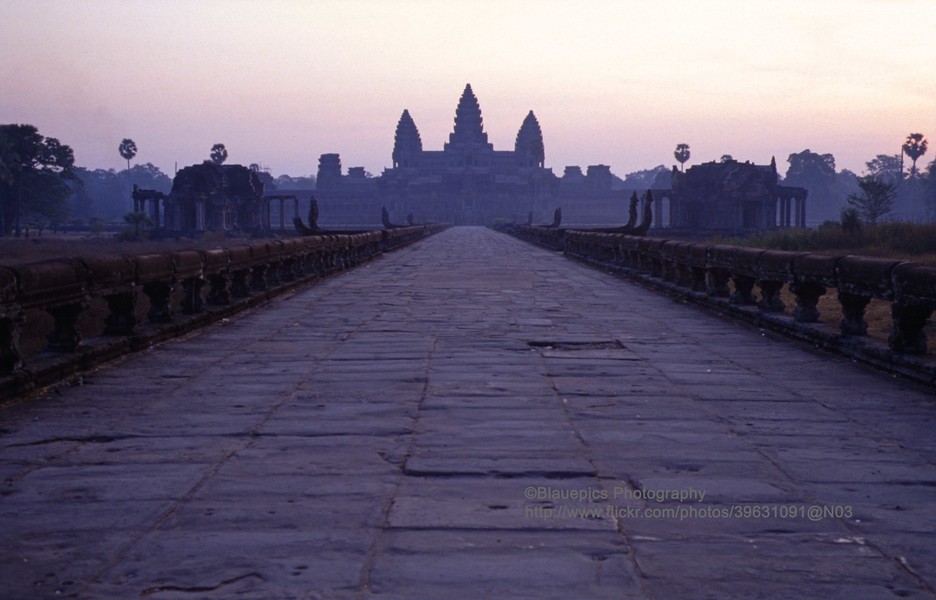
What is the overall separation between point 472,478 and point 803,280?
272 inches

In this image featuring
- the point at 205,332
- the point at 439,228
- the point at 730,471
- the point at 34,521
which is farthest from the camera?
the point at 439,228

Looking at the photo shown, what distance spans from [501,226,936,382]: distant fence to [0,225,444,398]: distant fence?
21.0ft

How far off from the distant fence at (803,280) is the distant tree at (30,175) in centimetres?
7859

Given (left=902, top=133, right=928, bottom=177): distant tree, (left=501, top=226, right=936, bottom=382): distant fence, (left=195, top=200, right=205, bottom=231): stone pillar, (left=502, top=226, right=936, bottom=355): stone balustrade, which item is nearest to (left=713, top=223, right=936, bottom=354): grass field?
(left=501, top=226, right=936, bottom=382): distant fence

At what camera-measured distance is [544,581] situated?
3500mm

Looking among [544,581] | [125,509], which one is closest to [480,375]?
[125,509]

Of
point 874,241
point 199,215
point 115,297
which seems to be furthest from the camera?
point 199,215

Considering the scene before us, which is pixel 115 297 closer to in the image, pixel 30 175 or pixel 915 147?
pixel 30 175

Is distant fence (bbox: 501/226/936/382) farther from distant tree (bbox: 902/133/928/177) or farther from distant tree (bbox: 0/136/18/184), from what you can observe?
distant tree (bbox: 902/133/928/177)

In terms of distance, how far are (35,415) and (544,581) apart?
165 inches

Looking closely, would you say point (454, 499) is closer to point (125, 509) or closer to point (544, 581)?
point (544, 581)

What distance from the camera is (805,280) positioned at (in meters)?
10.7

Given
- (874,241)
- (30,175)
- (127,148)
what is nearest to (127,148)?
(127,148)

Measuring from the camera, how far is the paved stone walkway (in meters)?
3.59
